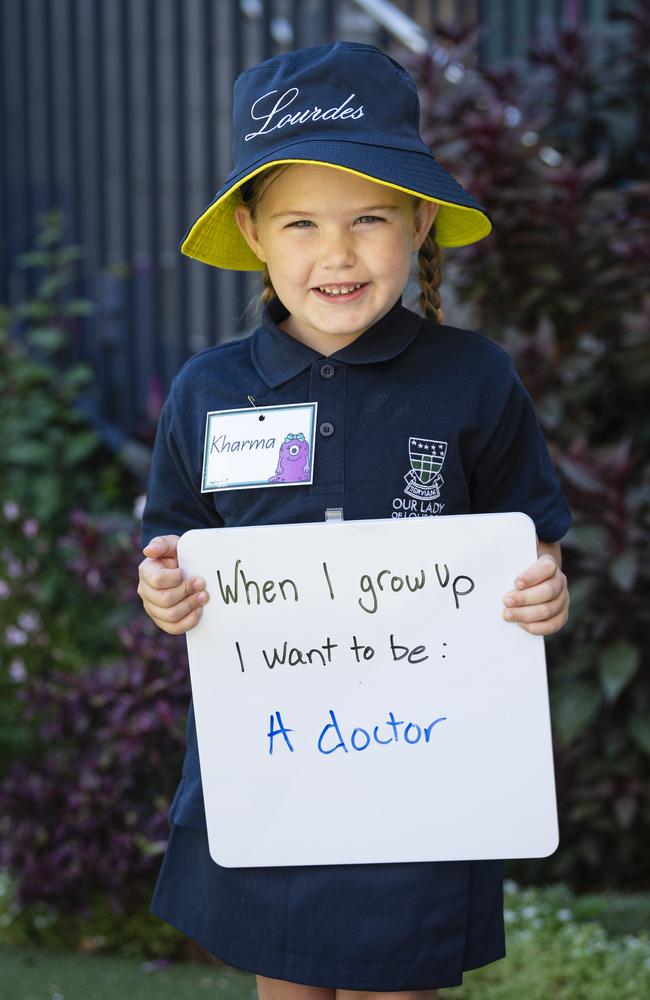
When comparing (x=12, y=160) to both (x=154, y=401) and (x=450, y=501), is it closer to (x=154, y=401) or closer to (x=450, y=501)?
(x=154, y=401)

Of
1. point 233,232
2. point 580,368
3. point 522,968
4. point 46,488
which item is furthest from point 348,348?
point 46,488

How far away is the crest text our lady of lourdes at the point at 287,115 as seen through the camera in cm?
166

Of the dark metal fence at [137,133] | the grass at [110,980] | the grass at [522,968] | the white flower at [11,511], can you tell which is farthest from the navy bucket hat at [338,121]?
the dark metal fence at [137,133]

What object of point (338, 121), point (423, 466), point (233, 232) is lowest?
point (423, 466)

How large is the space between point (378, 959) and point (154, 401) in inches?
99.2

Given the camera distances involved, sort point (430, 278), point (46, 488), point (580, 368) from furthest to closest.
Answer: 1. point (46, 488)
2. point (580, 368)
3. point (430, 278)

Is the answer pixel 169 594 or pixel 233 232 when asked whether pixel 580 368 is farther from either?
pixel 169 594

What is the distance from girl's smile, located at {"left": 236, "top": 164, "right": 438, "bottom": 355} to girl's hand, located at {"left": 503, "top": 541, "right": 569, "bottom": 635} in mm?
419

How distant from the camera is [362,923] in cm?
169

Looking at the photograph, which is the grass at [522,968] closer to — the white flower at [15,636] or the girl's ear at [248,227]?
the white flower at [15,636]

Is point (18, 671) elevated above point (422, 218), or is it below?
below

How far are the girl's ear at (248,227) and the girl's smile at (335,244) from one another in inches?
2.8

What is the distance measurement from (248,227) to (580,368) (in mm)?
1873

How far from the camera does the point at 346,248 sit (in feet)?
5.48
